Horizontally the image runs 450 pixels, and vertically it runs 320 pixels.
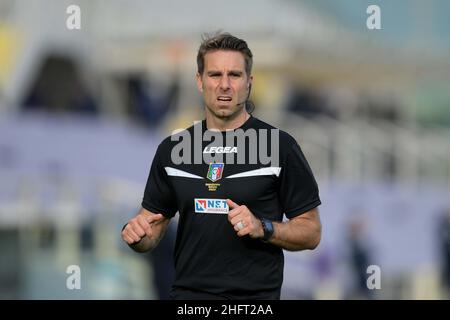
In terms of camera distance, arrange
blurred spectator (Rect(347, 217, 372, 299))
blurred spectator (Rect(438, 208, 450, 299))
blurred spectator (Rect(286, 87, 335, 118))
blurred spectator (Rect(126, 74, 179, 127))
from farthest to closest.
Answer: blurred spectator (Rect(286, 87, 335, 118)) → blurred spectator (Rect(438, 208, 450, 299)) → blurred spectator (Rect(126, 74, 179, 127)) → blurred spectator (Rect(347, 217, 372, 299))

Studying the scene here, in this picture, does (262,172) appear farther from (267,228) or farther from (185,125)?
(185,125)

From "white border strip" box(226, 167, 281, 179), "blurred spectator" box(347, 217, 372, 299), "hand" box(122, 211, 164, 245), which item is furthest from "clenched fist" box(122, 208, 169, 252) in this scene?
"blurred spectator" box(347, 217, 372, 299)

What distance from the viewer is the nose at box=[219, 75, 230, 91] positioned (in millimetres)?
5328

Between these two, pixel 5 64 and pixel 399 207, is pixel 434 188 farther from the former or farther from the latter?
pixel 5 64

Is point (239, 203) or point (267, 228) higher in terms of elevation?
point (239, 203)

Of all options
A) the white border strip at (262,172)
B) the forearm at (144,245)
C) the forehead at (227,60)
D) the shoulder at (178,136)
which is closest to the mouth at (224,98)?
the forehead at (227,60)

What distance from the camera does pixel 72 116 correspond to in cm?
1683

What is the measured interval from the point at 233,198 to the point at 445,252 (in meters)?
14.9

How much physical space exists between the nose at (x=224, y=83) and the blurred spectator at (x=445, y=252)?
48.3 feet

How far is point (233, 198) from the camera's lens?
5.30 m

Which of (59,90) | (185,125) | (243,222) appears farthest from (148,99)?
(243,222)

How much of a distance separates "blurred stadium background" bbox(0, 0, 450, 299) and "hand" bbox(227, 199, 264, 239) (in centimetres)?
804

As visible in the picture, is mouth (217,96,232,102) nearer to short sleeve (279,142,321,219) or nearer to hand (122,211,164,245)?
short sleeve (279,142,321,219)
